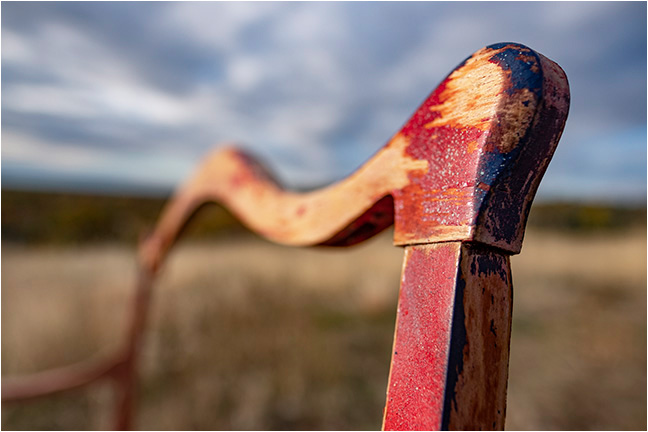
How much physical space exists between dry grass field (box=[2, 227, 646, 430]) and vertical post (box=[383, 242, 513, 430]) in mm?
1842

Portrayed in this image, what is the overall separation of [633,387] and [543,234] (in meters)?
3.38

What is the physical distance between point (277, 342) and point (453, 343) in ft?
7.76

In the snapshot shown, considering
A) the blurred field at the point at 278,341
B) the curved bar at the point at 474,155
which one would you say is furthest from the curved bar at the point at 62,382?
the curved bar at the point at 474,155

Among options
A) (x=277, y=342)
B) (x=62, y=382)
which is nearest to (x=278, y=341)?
(x=277, y=342)

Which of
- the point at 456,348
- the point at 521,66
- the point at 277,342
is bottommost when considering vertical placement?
the point at 277,342

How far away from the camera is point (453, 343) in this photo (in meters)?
0.22

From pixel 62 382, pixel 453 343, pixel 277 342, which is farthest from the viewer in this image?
pixel 277 342

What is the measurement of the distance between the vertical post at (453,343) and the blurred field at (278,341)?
95cm

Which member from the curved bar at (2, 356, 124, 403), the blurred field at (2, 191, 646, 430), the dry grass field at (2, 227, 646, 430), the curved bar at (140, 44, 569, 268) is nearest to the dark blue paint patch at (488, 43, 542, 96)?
the curved bar at (140, 44, 569, 268)

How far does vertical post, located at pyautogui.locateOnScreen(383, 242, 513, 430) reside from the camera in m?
0.22

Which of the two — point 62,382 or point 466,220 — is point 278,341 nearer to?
point 62,382

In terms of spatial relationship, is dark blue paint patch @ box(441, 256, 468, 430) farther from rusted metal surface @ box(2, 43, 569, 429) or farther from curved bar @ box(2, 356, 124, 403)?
curved bar @ box(2, 356, 124, 403)

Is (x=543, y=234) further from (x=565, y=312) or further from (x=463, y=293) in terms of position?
(x=463, y=293)

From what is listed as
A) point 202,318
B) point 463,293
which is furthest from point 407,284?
point 202,318
